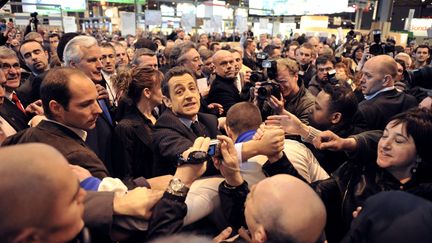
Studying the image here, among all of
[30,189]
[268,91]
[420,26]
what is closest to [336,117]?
[268,91]

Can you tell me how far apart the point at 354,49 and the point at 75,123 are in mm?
6093

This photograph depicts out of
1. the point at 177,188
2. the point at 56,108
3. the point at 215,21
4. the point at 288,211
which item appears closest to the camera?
the point at 288,211

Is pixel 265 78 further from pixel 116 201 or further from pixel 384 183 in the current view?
pixel 116 201

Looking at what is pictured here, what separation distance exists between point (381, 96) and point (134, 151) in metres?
2.12

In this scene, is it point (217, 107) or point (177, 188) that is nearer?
point (177, 188)

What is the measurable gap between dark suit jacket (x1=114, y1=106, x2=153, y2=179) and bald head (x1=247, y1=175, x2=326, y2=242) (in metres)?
1.23

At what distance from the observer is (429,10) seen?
28.3m

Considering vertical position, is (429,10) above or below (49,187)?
above

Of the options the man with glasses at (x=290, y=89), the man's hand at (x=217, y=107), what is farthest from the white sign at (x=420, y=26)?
the man's hand at (x=217, y=107)

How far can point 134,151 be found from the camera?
2.24 meters

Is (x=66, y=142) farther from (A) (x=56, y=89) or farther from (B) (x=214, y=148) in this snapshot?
(B) (x=214, y=148)

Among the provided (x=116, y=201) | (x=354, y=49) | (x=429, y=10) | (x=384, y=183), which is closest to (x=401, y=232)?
(x=384, y=183)

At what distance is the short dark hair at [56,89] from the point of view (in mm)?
1667

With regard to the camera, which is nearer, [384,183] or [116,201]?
[116,201]
